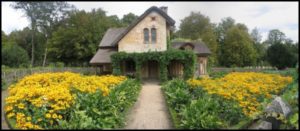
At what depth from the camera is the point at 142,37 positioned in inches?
1001

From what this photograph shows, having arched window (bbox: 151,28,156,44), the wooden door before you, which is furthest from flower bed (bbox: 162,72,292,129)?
the wooden door

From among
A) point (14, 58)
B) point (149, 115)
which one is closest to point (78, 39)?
point (14, 58)

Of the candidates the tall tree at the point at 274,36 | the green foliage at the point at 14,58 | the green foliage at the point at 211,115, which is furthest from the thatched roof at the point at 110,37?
the tall tree at the point at 274,36

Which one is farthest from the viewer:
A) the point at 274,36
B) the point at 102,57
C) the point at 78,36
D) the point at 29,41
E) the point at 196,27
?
the point at 274,36

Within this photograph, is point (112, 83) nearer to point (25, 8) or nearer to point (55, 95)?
point (55, 95)

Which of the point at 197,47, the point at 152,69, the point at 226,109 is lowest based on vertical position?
the point at 226,109

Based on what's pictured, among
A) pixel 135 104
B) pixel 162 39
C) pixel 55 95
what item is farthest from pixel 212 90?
pixel 162 39

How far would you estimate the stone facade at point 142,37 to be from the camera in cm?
2516

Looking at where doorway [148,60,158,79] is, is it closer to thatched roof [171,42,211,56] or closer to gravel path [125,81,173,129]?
thatched roof [171,42,211,56]

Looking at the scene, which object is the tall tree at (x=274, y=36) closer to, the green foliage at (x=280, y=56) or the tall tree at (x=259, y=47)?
the tall tree at (x=259, y=47)

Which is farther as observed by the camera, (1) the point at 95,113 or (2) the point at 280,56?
(2) the point at 280,56

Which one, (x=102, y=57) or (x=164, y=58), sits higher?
(x=102, y=57)

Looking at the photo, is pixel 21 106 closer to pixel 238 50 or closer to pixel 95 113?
pixel 95 113

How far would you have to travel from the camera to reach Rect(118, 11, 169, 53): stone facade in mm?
25156
